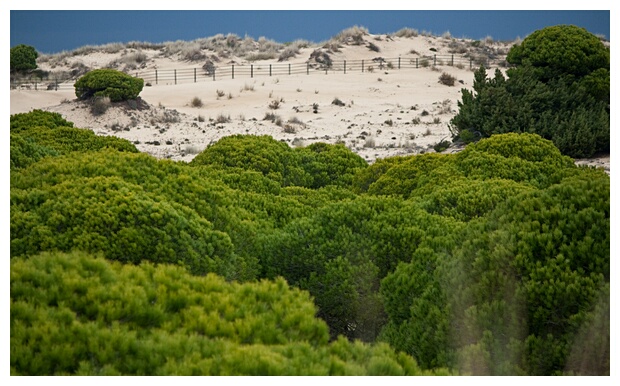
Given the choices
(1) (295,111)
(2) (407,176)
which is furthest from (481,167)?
(1) (295,111)

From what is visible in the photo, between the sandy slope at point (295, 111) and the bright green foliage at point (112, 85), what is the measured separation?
1.99 feet

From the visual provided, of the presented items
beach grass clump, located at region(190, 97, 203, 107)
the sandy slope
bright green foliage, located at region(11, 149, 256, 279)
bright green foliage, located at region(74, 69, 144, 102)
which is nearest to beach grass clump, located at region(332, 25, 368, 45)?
the sandy slope

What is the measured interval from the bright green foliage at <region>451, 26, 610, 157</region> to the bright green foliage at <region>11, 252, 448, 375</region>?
1337 centimetres

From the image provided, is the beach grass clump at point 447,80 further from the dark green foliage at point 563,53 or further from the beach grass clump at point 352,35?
the dark green foliage at point 563,53

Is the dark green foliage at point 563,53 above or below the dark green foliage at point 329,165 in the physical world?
above

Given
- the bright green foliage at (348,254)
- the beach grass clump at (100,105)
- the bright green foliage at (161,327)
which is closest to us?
the bright green foliage at (161,327)

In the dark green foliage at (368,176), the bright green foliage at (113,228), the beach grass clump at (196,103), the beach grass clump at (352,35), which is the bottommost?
the bright green foliage at (113,228)

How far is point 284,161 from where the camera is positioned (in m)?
11.0

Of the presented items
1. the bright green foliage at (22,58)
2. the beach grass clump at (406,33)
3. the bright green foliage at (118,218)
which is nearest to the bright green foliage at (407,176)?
the bright green foliage at (118,218)

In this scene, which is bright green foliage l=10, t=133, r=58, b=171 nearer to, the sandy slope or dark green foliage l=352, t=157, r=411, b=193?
dark green foliage l=352, t=157, r=411, b=193

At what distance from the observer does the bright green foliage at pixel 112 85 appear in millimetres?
27594

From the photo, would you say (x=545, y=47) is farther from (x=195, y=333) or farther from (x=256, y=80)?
(x=256, y=80)

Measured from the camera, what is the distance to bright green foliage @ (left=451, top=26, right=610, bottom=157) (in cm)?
1709

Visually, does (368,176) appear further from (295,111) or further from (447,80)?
(447,80)
